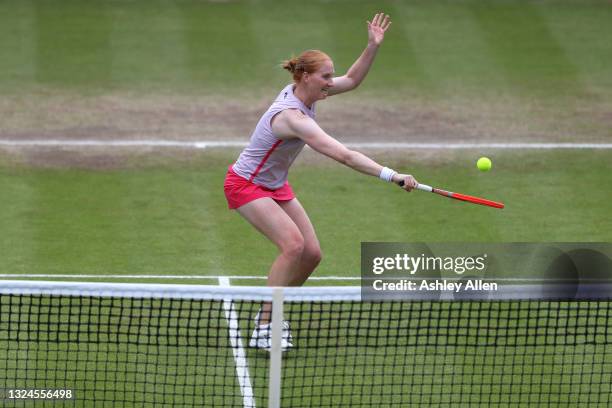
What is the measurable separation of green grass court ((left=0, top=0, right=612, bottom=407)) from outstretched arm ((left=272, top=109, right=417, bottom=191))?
108 centimetres

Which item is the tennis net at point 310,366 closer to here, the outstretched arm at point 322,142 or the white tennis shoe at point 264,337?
the white tennis shoe at point 264,337

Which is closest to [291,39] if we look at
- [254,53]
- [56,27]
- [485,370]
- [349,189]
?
[254,53]

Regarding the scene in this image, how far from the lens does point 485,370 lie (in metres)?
10.0

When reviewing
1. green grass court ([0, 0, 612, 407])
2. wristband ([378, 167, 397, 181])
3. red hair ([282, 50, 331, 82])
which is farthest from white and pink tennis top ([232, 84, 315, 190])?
green grass court ([0, 0, 612, 407])

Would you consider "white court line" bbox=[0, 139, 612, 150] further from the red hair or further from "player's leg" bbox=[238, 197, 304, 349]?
the red hair

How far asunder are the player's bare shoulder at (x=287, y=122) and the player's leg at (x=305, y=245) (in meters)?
0.75

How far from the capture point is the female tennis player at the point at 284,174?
10023mm

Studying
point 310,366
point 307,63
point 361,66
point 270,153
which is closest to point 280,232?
point 270,153

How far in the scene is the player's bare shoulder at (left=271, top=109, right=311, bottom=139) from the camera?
9914 mm

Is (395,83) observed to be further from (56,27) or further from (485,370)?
(485,370)

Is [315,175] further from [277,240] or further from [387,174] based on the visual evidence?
[387,174]

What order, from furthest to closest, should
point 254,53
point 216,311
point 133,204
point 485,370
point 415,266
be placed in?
point 254,53 → point 133,204 → point 415,266 → point 216,311 → point 485,370

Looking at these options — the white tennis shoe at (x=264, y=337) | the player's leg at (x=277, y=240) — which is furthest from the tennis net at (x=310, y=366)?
the player's leg at (x=277, y=240)

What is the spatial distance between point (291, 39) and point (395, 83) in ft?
7.39
